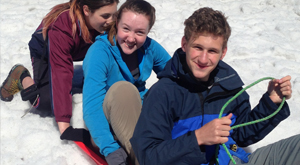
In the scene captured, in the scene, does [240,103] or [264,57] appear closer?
[240,103]

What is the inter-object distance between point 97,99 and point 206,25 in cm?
97

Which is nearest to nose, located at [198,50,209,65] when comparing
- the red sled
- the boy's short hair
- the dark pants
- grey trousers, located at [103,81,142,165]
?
the boy's short hair

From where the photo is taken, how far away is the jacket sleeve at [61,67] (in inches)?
106

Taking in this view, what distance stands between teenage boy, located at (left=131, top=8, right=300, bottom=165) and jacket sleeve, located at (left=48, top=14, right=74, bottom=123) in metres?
1.08

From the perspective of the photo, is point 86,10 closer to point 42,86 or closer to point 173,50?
point 42,86

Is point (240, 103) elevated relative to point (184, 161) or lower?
elevated

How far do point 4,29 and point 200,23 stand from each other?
327 centimetres

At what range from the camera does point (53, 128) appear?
283cm

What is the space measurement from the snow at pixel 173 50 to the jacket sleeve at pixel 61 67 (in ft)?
0.81

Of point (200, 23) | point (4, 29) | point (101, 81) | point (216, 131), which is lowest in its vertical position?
point (4, 29)

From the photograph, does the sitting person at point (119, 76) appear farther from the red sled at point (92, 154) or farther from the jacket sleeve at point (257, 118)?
the jacket sleeve at point (257, 118)

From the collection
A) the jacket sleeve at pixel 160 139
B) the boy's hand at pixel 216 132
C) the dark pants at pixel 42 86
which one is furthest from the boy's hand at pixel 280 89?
the dark pants at pixel 42 86

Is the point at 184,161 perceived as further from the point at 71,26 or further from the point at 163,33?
the point at 163,33

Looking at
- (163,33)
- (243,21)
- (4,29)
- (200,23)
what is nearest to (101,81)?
(200,23)
